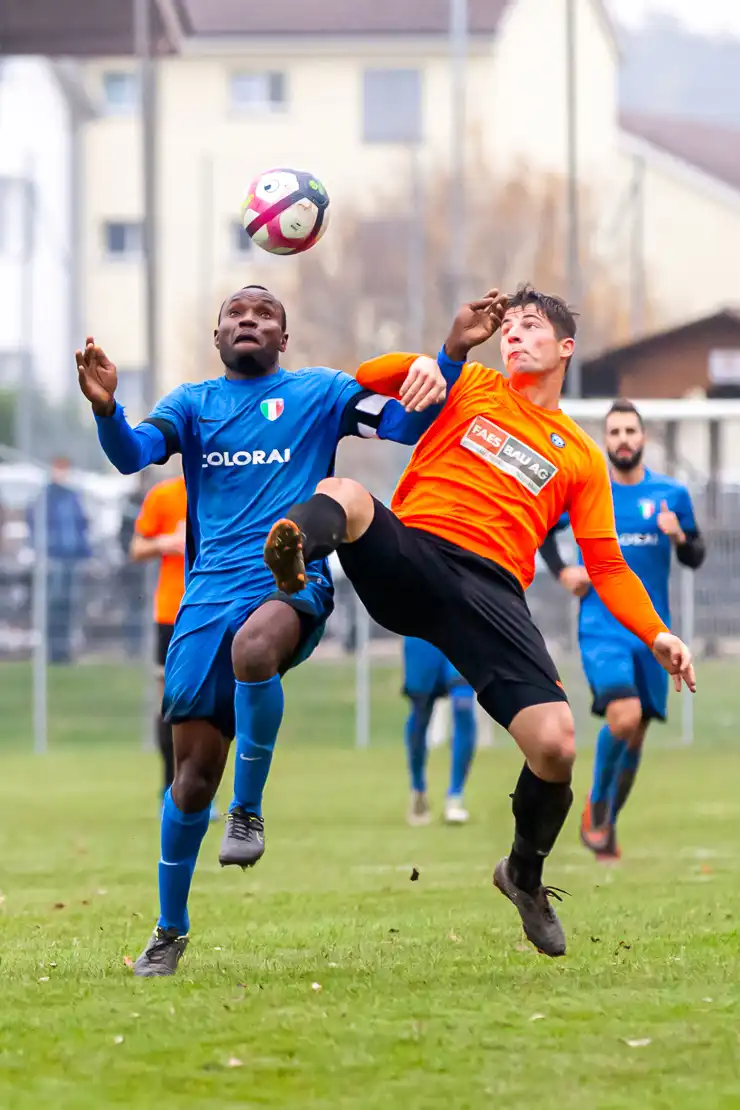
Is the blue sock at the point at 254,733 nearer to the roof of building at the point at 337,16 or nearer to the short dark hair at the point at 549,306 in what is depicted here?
the short dark hair at the point at 549,306

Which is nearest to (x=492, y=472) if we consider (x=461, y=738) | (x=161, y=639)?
(x=161, y=639)

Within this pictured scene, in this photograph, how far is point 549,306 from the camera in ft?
24.9

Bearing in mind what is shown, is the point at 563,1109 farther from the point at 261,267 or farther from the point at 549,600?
the point at 261,267

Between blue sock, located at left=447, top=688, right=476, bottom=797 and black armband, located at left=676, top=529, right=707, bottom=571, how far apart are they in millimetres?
2815

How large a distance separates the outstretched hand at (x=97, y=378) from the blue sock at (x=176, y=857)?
4.26 ft

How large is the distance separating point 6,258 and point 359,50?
10.4 meters

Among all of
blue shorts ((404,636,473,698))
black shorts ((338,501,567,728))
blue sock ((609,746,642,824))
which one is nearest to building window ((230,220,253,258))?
blue shorts ((404,636,473,698))

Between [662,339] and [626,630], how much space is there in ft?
44.8

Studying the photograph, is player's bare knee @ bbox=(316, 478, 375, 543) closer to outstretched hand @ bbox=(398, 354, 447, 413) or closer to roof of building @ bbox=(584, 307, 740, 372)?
outstretched hand @ bbox=(398, 354, 447, 413)

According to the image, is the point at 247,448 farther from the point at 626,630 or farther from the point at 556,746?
the point at 626,630

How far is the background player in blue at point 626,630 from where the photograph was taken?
1149 centimetres

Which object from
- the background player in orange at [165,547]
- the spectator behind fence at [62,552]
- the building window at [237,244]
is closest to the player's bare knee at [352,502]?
the background player in orange at [165,547]

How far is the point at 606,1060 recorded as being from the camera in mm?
5504

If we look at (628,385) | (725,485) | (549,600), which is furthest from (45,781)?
(628,385)
